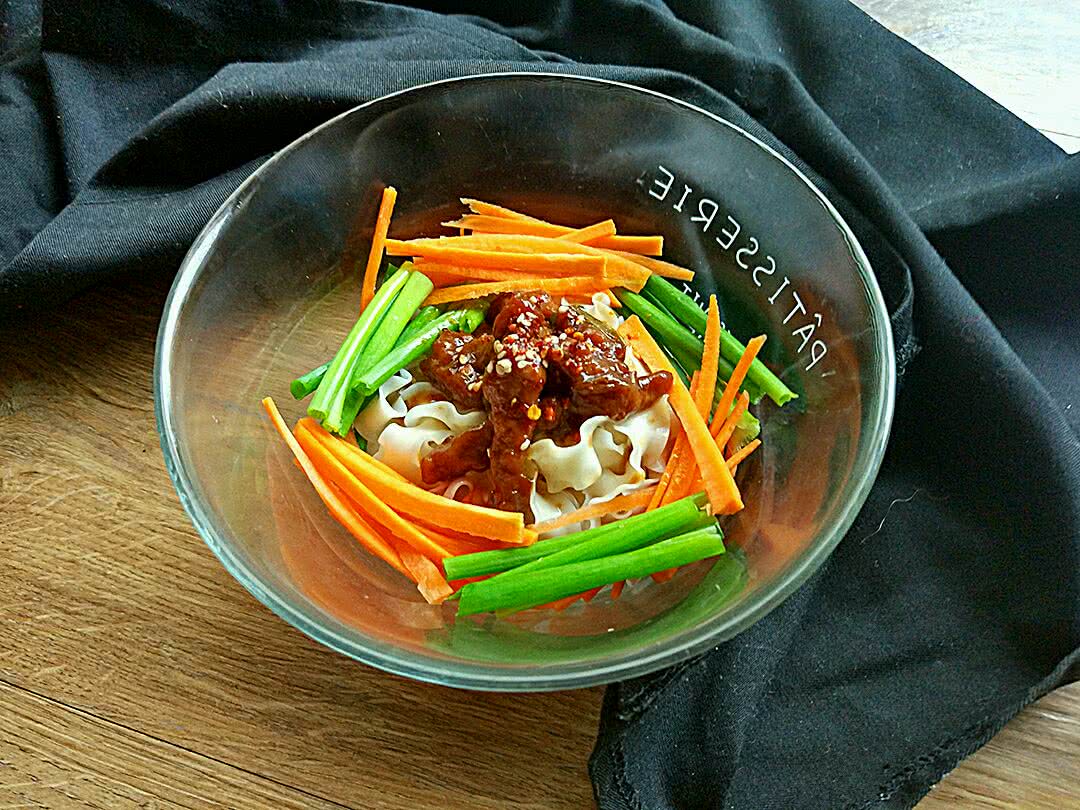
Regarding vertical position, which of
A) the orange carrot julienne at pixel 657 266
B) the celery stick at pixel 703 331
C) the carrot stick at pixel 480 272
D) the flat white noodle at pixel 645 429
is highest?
the orange carrot julienne at pixel 657 266

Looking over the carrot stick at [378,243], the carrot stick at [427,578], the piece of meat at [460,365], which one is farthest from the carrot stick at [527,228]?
the carrot stick at [427,578]

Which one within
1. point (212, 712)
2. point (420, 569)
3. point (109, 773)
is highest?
point (420, 569)

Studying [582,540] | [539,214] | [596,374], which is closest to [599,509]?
[582,540]

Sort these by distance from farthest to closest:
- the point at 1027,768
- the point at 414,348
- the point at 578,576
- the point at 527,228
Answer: the point at 527,228 → the point at 414,348 → the point at 1027,768 → the point at 578,576

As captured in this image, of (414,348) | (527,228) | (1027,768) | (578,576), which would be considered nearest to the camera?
(578,576)

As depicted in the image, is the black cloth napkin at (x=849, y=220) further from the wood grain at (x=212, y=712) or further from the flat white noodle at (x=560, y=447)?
the flat white noodle at (x=560, y=447)

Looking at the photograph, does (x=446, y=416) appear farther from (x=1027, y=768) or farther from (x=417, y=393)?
(x=1027, y=768)

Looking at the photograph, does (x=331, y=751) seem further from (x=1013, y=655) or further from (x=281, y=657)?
(x=1013, y=655)
